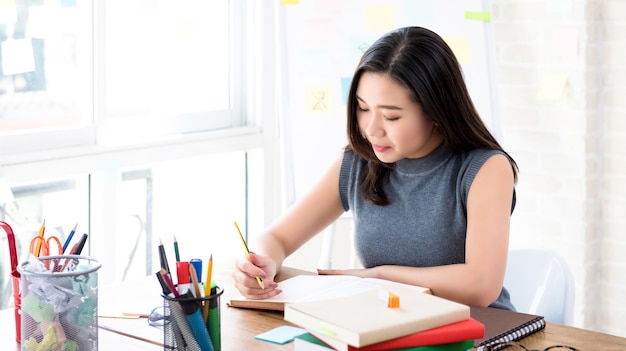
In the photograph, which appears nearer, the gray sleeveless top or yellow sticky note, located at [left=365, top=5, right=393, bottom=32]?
the gray sleeveless top

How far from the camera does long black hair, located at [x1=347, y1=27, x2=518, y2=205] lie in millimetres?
1883

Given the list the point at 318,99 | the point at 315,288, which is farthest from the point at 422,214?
the point at 318,99

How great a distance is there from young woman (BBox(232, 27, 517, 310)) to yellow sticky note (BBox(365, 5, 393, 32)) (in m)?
0.91

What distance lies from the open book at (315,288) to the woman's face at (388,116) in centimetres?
30

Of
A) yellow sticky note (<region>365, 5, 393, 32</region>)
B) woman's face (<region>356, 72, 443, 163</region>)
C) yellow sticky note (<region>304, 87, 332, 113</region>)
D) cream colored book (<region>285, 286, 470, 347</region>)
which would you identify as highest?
yellow sticky note (<region>365, 5, 393, 32</region>)

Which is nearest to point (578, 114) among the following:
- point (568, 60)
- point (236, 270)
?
point (568, 60)

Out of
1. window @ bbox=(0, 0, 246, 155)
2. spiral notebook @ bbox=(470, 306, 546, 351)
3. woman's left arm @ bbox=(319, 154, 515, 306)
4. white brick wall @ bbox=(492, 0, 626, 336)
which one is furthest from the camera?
white brick wall @ bbox=(492, 0, 626, 336)

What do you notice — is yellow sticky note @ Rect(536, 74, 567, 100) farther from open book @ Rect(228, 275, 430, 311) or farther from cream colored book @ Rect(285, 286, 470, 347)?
cream colored book @ Rect(285, 286, 470, 347)

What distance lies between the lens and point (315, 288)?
5.65ft

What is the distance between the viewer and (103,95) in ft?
9.16

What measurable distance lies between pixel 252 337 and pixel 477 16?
1719 mm

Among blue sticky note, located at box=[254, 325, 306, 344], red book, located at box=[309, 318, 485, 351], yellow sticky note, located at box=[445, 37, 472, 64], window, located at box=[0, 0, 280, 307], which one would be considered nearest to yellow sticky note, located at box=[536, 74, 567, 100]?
yellow sticky note, located at box=[445, 37, 472, 64]

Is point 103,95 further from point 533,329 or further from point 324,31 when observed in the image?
point 533,329

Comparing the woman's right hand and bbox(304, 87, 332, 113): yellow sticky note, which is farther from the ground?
bbox(304, 87, 332, 113): yellow sticky note
